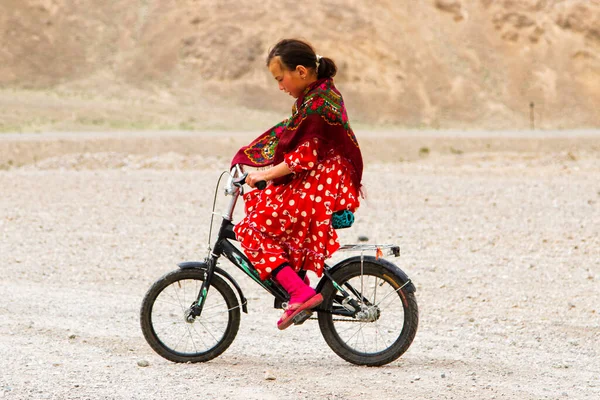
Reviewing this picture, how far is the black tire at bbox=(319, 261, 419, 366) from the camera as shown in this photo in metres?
5.63

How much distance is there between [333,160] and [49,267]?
577 cm

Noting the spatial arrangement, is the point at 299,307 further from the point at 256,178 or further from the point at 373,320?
the point at 256,178

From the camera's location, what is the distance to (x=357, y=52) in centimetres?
5184

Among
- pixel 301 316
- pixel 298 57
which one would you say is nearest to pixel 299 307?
pixel 301 316

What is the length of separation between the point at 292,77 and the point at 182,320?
1815 mm

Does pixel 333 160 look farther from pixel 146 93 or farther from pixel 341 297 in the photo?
pixel 146 93

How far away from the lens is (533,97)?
5238 cm

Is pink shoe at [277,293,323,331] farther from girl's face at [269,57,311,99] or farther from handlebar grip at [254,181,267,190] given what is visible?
girl's face at [269,57,311,99]

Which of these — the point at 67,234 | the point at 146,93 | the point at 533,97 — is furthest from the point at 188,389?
the point at 533,97

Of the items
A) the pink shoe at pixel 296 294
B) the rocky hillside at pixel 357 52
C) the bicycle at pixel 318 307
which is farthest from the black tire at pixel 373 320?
the rocky hillside at pixel 357 52

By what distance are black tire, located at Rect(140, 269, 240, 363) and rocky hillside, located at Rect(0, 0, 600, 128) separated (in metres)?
42.3

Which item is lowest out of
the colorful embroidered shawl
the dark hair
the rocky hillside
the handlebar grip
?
the handlebar grip

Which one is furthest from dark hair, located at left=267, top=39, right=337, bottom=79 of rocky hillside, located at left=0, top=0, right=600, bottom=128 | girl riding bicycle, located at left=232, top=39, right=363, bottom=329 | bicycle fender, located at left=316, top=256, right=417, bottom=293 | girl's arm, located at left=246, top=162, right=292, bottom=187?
rocky hillside, located at left=0, top=0, right=600, bottom=128

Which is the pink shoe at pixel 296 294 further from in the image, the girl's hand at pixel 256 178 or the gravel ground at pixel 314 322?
the girl's hand at pixel 256 178
